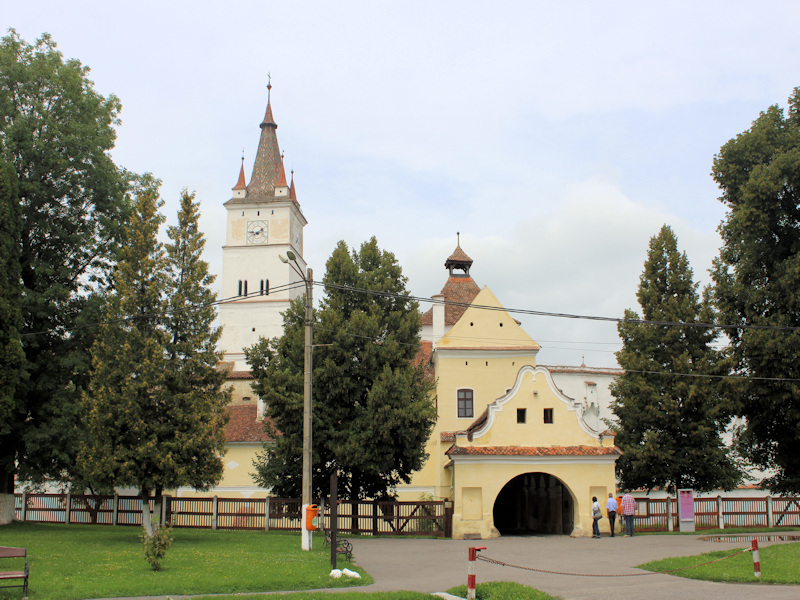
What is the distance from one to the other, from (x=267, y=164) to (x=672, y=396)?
62.7 metres

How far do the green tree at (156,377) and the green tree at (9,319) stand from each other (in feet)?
11.5

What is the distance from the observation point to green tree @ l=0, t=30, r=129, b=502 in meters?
28.2

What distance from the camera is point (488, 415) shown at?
93.5ft

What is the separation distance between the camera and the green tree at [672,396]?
30641mm

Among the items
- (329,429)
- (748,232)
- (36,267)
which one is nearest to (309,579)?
(329,429)

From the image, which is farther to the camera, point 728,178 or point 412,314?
point 728,178

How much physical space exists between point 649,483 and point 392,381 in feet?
41.9

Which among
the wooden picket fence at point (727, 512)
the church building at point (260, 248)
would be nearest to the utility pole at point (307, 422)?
the wooden picket fence at point (727, 512)

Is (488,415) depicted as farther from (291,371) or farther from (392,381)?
(291,371)

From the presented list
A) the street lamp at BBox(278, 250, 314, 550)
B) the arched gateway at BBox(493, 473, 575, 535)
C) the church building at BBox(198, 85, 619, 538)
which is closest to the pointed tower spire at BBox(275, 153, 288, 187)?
the church building at BBox(198, 85, 619, 538)

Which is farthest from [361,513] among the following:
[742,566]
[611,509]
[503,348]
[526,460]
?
[742,566]

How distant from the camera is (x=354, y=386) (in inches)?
1152

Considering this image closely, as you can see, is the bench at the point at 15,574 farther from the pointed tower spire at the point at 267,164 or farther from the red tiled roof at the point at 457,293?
the pointed tower spire at the point at 267,164

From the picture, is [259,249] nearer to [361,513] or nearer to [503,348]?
[503,348]
